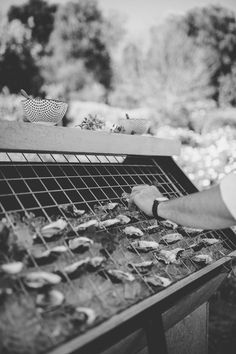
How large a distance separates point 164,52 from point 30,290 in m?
12.8

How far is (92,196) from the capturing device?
6.72ft

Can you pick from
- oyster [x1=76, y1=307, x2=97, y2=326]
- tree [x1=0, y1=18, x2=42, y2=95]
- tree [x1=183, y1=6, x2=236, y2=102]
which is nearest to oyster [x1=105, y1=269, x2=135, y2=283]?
oyster [x1=76, y1=307, x2=97, y2=326]

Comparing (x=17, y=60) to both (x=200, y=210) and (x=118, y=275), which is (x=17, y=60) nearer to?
(x=200, y=210)

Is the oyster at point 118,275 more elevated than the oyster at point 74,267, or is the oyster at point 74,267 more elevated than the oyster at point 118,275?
the oyster at point 74,267

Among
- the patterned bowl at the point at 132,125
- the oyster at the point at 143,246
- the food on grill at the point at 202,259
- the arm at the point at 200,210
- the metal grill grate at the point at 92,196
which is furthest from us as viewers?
the patterned bowl at the point at 132,125

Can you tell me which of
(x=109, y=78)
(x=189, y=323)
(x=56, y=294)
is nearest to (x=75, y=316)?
(x=56, y=294)

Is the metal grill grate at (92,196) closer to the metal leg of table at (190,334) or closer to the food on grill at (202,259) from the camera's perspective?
the food on grill at (202,259)

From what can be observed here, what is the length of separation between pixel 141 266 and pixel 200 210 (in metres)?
0.43

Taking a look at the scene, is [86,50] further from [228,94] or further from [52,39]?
[228,94]

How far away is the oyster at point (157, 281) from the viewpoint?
1.47 metres

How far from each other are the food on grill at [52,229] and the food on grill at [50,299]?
330 millimetres

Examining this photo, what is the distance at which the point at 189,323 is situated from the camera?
253 cm

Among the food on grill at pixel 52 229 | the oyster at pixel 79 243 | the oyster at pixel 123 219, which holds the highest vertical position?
the food on grill at pixel 52 229

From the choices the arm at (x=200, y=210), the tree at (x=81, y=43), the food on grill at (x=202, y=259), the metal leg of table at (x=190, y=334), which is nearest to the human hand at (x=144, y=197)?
the arm at (x=200, y=210)
